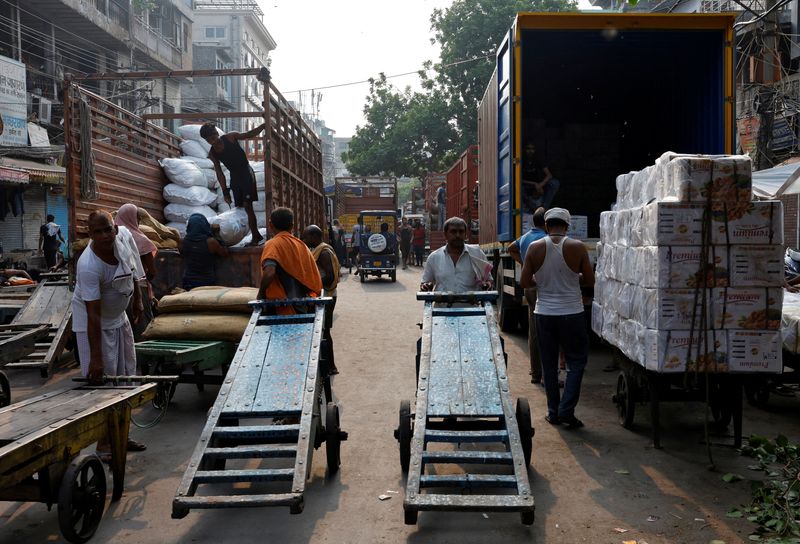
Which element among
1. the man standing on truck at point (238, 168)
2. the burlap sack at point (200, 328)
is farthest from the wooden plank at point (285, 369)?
the man standing on truck at point (238, 168)

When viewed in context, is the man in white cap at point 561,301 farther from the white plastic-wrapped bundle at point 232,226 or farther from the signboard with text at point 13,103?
the signboard with text at point 13,103

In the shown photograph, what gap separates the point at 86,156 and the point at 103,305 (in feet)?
11.9

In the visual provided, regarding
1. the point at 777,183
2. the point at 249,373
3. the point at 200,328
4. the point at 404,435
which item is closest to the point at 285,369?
the point at 249,373

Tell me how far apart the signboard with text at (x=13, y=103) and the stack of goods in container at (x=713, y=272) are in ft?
56.9

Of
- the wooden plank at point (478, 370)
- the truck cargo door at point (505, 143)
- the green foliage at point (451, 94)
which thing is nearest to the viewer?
the wooden plank at point (478, 370)

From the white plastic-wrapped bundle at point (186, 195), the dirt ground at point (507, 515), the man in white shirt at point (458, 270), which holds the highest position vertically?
the white plastic-wrapped bundle at point (186, 195)

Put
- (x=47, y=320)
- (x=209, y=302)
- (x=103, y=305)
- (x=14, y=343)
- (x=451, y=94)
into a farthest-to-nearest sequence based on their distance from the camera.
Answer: (x=451, y=94), (x=47, y=320), (x=14, y=343), (x=209, y=302), (x=103, y=305)

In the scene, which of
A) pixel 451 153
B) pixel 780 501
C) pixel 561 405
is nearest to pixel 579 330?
pixel 561 405

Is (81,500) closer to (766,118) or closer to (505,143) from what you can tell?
(505,143)

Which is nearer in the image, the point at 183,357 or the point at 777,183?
the point at 183,357

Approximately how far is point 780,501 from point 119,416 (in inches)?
146

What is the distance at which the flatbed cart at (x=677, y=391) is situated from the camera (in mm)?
4527

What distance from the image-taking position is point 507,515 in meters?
3.75

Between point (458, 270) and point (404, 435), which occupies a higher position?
point (458, 270)
